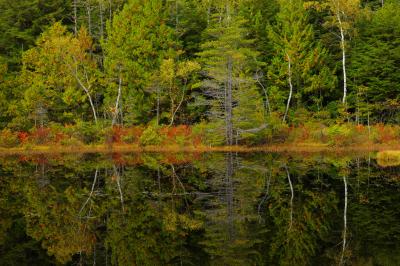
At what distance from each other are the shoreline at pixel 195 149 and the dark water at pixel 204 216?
12059 millimetres

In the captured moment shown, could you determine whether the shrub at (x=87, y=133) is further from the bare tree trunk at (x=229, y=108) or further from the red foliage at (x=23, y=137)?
the bare tree trunk at (x=229, y=108)

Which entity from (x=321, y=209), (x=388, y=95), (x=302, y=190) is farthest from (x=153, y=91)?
(x=321, y=209)

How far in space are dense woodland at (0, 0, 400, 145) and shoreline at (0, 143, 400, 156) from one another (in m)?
2.19

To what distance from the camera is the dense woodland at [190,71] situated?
4769 centimetres

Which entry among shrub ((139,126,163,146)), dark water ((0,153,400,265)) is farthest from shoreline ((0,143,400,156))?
dark water ((0,153,400,265))

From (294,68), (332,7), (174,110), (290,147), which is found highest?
(332,7)

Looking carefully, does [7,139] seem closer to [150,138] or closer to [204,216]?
[150,138]

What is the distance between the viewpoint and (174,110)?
5147 cm

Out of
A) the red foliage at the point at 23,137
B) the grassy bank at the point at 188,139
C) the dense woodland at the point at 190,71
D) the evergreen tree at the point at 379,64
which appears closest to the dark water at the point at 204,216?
the grassy bank at the point at 188,139

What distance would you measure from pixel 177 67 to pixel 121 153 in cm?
1145

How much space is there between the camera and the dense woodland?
47.7 metres

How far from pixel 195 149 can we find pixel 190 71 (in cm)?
829

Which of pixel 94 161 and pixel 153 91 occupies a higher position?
pixel 153 91

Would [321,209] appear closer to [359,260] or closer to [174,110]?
[359,260]
